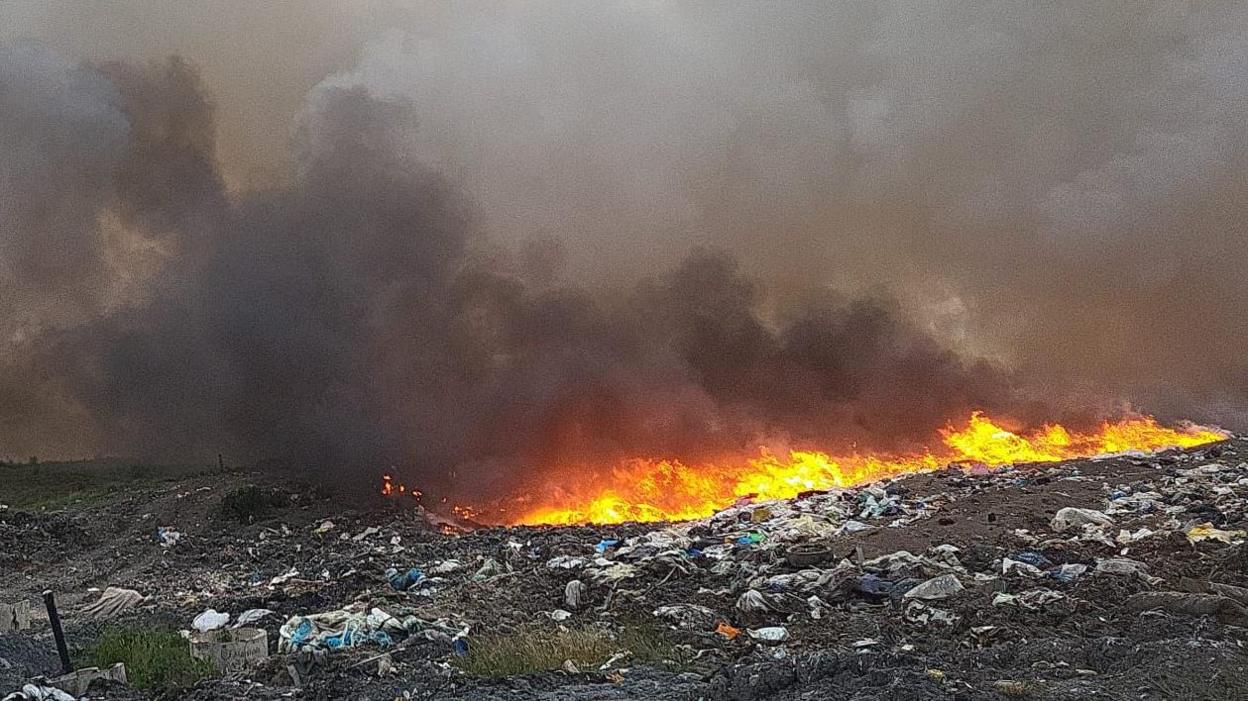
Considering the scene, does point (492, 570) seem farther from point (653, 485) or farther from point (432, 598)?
point (653, 485)

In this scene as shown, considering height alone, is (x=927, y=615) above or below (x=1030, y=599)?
below

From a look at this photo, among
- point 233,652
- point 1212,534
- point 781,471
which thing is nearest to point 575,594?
point 233,652

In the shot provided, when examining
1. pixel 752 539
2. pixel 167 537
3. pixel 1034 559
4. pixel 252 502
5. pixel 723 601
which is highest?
pixel 252 502

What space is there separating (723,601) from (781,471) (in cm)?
855

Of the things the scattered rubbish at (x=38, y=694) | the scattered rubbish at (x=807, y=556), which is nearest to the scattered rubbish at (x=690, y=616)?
the scattered rubbish at (x=807, y=556)

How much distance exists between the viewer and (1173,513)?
930 cm

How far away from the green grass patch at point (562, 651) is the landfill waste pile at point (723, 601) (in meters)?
0.03

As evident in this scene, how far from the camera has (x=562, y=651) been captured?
20.1 feet

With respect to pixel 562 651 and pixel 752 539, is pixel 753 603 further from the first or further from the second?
pixel 752 539

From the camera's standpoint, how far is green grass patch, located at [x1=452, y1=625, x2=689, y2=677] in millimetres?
5910

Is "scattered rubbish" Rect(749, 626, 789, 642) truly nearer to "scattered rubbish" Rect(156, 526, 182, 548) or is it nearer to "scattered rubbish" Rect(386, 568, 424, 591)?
"scattered rubbish" Rect(386, 568, 424, 591)

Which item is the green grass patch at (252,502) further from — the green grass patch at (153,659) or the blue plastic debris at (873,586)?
the blue plastic debris at (873,586)

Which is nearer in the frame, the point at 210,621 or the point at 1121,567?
the point at 1121,567

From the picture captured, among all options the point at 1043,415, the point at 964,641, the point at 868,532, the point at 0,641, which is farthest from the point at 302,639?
the point at 1043,415
